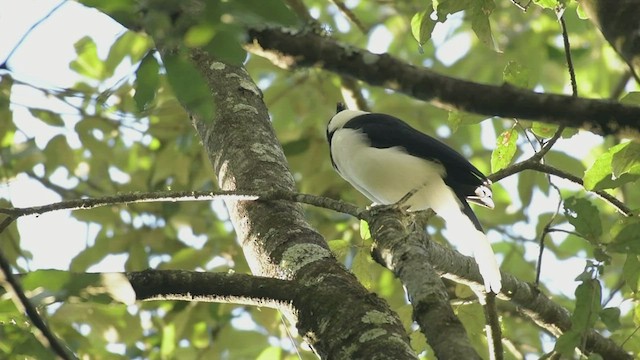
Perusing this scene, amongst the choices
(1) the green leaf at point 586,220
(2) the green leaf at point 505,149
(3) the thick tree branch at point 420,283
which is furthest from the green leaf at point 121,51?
(1) the green leaf at point 586,220

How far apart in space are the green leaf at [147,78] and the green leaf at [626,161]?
4.15 feet

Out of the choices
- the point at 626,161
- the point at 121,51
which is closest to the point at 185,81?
the point at 626,161

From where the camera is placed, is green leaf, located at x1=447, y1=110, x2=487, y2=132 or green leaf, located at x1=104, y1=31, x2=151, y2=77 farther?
green leaf, located at x1=104, y1=31, x2=151, y2=77

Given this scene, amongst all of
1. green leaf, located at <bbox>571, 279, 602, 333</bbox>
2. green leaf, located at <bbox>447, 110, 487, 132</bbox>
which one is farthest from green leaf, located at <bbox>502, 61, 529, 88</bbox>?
green leaf, located at <bbox>571, 279, 602, 333</bbox>

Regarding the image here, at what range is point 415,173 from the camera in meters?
4.09

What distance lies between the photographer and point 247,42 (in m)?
1.41

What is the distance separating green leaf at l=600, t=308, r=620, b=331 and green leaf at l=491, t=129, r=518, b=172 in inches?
36.7

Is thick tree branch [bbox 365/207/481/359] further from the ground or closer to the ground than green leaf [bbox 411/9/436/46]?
closer to the ground

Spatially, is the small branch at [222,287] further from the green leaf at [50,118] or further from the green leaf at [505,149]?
the green leaf at [50,118]

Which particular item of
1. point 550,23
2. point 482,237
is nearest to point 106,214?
point 482,237

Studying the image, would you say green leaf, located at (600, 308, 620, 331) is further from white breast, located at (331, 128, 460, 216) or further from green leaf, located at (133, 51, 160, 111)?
white breast, located at (331, 128, 460, 216)

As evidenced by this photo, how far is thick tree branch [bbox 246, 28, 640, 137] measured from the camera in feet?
4.27

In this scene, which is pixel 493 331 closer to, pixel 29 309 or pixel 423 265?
pixel 423 265

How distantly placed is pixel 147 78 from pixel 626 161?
1313 millimetres
